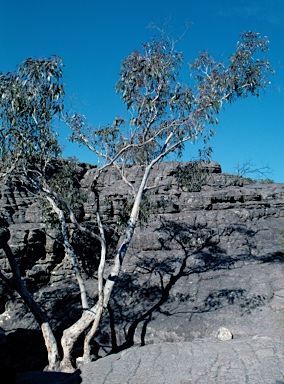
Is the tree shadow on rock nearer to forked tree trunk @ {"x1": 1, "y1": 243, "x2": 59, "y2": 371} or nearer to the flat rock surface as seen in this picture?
forked tree trunk @ {"x1": 1, "y1": 243, "x2": 59, "y2": 371}

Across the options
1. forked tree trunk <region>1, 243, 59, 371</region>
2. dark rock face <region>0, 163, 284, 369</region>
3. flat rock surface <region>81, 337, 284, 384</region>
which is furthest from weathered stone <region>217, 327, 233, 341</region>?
forked tree trunk <region>1, 243, 59, 371</region>

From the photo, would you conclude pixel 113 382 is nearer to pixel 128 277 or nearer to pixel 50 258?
pixel 128 277

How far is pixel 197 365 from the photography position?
6.56 meters

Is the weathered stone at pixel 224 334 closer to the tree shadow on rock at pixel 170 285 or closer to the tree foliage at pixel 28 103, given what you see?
the tree shadow on rock at pixel 170 285

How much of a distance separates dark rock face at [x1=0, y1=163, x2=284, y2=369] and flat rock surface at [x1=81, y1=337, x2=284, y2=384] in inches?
57.9

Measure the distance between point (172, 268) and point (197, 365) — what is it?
566 centimetres

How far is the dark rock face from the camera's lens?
31.4ft

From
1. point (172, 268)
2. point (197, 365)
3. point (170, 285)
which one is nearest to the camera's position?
point (197, 365)

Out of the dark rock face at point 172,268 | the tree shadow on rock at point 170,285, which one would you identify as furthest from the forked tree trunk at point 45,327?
the tree shadow on rock at point 170,285

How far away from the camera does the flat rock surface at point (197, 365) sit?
6043mm

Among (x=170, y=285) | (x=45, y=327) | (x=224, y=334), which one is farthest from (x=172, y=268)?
(x=45, y=327)

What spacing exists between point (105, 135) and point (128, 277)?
4.54m

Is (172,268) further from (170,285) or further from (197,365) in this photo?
(197,365)

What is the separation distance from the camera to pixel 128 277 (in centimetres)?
1206
